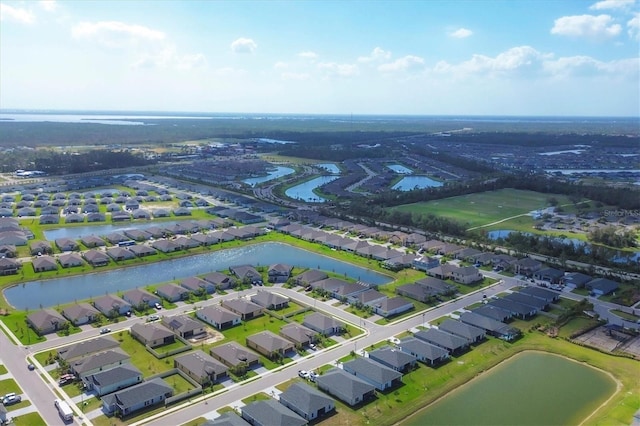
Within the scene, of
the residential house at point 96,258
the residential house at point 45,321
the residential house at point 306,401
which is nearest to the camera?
the residential house at point 306,401

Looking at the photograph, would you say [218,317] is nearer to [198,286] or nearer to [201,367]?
[198,286]

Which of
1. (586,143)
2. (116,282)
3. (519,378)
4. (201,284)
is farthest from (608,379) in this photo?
(586,143)

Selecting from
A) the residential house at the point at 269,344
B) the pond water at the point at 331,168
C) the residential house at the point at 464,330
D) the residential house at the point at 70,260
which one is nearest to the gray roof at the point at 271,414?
the residential house at the point at 269,344

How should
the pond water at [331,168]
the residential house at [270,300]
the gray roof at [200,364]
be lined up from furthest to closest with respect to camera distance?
the pond water at [331,168] < the residential house at [270,300] < the gray roof at [200,364]

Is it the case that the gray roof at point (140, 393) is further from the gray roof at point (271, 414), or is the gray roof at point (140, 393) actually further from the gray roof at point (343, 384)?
the gray roof at point (343, 384)

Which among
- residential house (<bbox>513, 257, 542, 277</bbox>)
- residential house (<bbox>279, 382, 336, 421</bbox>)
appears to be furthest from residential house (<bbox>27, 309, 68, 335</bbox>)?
residential house (<bbox>513, 257, 542, 277</bbox>)

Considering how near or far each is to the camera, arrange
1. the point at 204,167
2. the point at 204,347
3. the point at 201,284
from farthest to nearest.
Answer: the point at 204,167, the point at 201,284, the point at 204,347

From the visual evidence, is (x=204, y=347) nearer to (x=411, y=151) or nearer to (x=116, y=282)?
(x=116, y=282)
